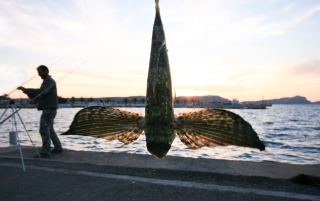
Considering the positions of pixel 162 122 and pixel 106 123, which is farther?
pixel 106 123

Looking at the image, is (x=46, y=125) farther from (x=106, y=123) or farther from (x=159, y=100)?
(x=159, y=100)

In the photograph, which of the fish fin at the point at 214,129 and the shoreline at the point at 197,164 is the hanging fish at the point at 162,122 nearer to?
the fish fin at the point at 214,129

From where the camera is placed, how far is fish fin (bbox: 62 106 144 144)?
1486 mm

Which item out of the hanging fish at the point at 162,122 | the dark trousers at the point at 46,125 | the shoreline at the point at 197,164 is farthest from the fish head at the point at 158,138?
the dark trousers at the point at 46,125

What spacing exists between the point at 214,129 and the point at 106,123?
24.9 inches

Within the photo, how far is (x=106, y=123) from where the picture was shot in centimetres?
152

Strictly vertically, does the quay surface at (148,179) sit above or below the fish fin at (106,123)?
below

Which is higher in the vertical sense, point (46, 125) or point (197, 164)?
point (46, 125)

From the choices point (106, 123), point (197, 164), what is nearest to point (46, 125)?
point (197, 164)

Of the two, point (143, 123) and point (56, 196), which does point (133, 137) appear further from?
point (56, 196)

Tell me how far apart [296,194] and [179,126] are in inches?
215

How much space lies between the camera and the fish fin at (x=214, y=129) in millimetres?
1243

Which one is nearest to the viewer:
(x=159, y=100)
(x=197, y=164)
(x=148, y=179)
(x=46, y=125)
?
(x=159, y=100)

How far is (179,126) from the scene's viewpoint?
138 cm
